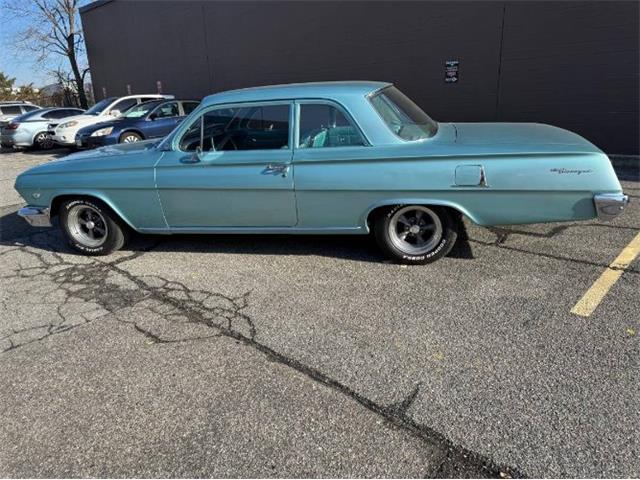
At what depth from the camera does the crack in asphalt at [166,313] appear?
236 centimetres

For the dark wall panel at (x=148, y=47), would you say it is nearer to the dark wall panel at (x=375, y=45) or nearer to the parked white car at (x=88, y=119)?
the dark wall panel at (x=375, y=45)

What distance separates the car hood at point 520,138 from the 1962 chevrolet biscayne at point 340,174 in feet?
0.05

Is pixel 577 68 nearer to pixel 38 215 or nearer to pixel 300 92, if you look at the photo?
pixel 300 92

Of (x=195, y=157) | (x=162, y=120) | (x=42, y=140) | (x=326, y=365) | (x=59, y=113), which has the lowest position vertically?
(x=326, y=365)

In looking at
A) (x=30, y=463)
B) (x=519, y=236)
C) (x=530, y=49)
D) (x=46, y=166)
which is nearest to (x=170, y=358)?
(x=30, y=463)

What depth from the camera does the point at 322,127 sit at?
4.17 metres

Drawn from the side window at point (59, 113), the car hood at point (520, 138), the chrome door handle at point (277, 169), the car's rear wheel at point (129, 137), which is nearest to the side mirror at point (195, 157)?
the chrome door handle at point (277, 169)

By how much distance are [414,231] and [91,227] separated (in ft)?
11.3

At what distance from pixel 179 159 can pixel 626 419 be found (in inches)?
155

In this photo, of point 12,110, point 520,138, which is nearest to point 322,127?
point 520,138

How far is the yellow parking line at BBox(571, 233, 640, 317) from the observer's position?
3.39 meters

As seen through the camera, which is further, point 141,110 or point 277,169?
point 141,110

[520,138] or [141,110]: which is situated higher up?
[141,110]

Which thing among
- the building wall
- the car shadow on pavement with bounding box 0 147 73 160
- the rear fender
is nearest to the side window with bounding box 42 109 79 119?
the car shadow on pavement with bounding box 0 147 73 160
